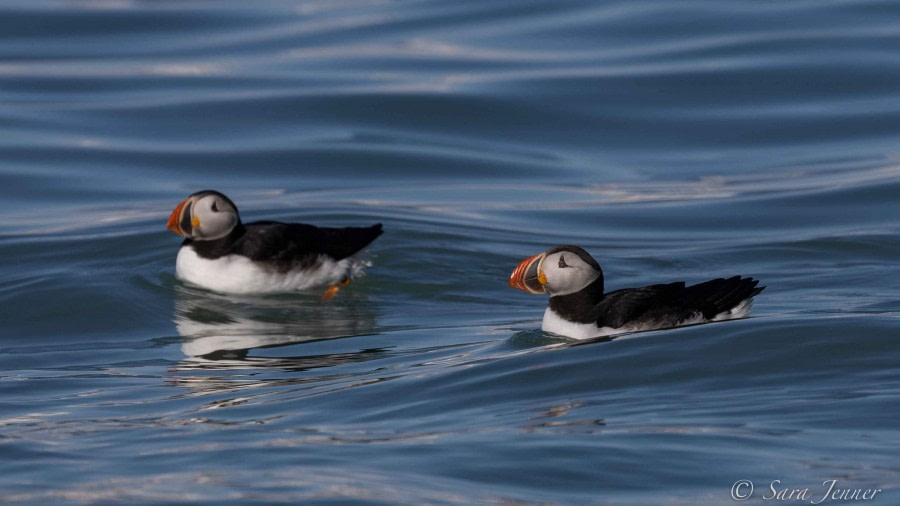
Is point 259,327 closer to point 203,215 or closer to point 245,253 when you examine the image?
point 245,253

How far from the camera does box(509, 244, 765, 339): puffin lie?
936 centimetres

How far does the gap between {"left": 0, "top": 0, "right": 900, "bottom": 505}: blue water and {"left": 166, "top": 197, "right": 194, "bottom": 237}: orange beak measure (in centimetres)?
53

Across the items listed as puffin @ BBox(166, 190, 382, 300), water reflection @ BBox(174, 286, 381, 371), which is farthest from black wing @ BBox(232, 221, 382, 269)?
water reflection @ BBox(174, 286, 381, 371)

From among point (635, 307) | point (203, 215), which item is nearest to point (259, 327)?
point (203, 215)

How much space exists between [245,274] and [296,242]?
0.47m

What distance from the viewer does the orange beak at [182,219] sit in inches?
468

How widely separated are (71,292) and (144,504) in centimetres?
631

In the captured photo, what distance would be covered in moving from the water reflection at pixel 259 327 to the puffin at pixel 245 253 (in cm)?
14

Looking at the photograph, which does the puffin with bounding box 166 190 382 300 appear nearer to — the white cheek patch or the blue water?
the blue water

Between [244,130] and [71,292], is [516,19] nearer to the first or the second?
[244,130]

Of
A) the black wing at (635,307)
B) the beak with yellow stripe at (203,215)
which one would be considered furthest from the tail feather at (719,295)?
the beak with yellow stripe at (203,215)

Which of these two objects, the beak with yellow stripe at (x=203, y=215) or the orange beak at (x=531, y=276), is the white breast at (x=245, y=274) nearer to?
the beak with yellow stripe at (x=203, y=215)

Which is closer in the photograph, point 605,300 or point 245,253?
point 605,300

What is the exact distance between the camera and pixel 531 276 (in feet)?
31.6
